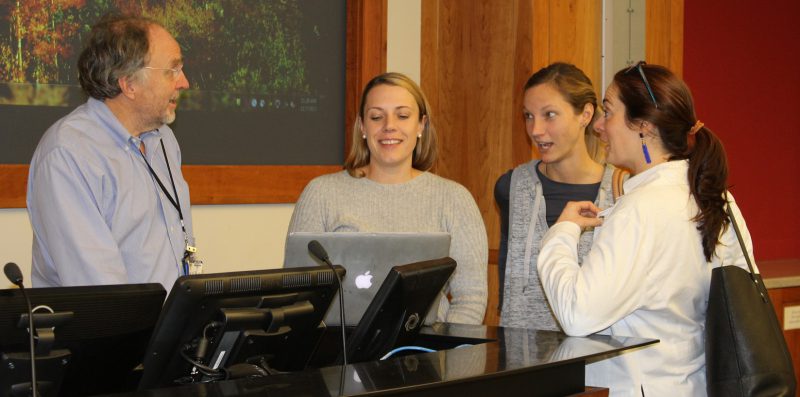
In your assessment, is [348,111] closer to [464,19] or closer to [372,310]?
[464,19]

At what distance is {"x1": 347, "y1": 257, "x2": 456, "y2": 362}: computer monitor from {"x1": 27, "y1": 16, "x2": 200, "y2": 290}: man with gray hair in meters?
0.70

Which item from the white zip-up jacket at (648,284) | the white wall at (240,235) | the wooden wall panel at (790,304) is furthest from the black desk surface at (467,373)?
the wooden wall panel at (790,304)

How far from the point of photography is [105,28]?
8.80 feet

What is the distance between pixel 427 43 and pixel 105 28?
1.96 m

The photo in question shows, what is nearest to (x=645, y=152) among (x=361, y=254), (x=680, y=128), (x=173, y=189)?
(x=680, y=128)

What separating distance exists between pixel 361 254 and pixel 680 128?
0.87m

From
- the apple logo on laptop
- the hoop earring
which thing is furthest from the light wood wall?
the apple logo on laptop

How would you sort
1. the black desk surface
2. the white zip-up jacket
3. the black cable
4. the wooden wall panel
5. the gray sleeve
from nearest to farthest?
the black cable
the black desk surface
the white zip-up jacket
the gray sleeve
the wooden wall panel

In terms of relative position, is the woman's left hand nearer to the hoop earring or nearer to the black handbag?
the hoop earring

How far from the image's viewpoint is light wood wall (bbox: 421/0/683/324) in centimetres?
409

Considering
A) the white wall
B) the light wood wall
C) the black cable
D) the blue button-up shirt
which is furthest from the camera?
the light wood wall

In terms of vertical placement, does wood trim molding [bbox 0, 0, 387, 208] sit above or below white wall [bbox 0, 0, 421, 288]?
above

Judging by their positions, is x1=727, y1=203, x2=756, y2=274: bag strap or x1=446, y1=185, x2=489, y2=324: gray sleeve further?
x1=446, y1=185, x2=489, y2=324: gray sleeve

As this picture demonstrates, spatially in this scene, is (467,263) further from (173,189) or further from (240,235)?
(240,235)
